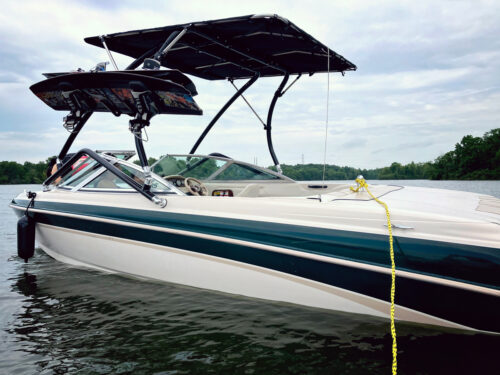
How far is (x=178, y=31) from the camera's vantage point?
15.8 ft

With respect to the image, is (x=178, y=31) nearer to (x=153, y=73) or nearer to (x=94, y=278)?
→ (x=153, y=73)

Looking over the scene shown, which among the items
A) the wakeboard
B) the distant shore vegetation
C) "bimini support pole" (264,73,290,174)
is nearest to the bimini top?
"bimini support pole" (264,73,290,174)

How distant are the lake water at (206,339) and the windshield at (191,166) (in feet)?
5.34

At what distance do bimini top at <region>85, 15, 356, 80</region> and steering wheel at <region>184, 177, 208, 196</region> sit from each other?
1493 millimetres

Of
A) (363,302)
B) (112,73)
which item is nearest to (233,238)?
(363,302)

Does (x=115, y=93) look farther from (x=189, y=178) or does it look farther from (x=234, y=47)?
(x=234, y=47)

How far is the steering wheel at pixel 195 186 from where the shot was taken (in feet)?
14.6

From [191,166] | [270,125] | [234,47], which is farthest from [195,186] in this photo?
[270,125]

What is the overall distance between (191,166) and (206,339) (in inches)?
105

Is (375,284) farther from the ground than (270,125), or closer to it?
closer to it

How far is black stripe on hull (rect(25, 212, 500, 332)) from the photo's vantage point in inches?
102

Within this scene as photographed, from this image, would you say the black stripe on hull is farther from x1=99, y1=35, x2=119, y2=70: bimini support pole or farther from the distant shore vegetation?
the distant shore vegetation

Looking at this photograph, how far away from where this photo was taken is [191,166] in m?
5.23

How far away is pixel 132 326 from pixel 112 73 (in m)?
2.50
